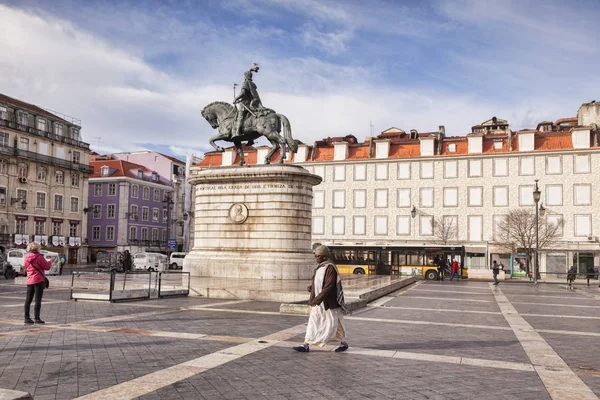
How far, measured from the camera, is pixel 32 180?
59.7 m

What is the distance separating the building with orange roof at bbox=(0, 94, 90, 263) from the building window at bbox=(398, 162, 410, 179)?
3633 cm

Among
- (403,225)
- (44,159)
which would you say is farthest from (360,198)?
(44,159)

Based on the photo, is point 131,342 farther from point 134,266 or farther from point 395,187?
point 395,187

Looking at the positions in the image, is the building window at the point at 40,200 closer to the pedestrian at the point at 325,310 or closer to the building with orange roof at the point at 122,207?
the building with orange roof at the point at 122,207

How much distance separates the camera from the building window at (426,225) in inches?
2350

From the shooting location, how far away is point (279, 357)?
8.60 m

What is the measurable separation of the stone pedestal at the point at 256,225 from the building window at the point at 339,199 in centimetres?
3764

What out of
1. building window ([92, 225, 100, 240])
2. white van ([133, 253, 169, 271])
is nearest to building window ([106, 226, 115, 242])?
building window ([92, 225, 100, 240])

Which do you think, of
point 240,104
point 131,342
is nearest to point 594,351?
point 131,342

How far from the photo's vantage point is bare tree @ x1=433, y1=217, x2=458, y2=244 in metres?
57.9

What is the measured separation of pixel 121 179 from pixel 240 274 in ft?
170

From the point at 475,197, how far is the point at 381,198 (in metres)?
9.82

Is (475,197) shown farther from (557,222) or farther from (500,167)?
(557,222)

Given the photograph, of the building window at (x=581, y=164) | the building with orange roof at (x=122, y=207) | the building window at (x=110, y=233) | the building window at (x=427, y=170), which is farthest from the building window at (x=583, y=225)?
the building window at (x=110, y=233)
